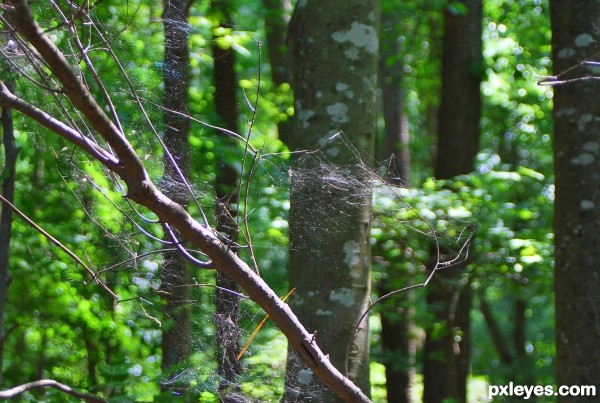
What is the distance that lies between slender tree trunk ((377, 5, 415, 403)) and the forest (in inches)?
3.6

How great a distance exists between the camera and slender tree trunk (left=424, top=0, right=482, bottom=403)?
7875 mm

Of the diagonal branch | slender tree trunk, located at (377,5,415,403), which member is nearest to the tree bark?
the diagonal branch

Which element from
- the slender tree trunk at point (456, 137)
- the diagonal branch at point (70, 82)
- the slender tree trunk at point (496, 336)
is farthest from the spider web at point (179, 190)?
the slender tree trunk at point (496, 336)

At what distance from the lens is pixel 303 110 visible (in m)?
3.84

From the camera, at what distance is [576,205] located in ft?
14.2

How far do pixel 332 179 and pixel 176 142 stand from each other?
27.2 inches

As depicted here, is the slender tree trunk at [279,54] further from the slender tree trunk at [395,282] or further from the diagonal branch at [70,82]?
the diagonal branch at [70,82]

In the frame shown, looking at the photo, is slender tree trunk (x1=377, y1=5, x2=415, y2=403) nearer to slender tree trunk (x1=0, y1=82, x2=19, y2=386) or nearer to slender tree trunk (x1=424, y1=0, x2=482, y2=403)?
slender tree trunk (x1=424, y1=0, x2=482, y2=403)

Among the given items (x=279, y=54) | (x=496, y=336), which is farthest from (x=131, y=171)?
(x=496, y=336)

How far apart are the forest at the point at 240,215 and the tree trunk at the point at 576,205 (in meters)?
0.01

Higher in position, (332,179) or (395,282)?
(395,282)

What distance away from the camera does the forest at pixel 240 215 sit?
8.21ft

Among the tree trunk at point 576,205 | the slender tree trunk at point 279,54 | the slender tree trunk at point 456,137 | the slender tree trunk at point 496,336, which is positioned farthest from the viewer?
the slender tree trunk at point 496,336

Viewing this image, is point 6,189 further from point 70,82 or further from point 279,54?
point 279,54
